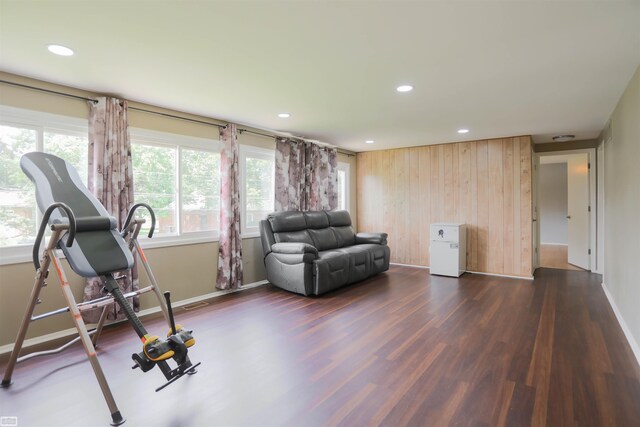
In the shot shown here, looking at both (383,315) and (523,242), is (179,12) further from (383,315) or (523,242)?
(523,242)

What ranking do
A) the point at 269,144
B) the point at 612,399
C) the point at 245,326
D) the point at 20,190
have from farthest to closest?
the point at 269,144, the point at 245,326, the point at 20,190, the point at 612,399

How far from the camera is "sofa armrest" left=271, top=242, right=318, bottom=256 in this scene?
4367 mm

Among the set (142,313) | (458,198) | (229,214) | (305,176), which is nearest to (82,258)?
(142,313)

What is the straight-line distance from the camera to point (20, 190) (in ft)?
9.63

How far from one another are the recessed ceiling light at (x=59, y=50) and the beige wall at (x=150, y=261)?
0.78m

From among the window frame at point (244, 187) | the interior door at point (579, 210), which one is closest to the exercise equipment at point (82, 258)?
the window frame at point (244, 187)

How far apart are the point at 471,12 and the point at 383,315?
Result: 2822mm

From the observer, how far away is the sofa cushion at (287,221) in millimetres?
4887

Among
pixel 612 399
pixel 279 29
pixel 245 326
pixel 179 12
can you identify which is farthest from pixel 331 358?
pixel 179 12

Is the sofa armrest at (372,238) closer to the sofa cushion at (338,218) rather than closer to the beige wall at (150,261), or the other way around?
the sofa cushion at (338,218)

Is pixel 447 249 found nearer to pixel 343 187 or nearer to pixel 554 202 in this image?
pixel 343 187

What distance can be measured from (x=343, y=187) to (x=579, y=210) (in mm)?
4386

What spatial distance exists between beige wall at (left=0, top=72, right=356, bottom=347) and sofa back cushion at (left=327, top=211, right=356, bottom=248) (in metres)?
1.37

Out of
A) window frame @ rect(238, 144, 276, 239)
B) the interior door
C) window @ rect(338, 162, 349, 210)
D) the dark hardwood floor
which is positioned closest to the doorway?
the interior door
